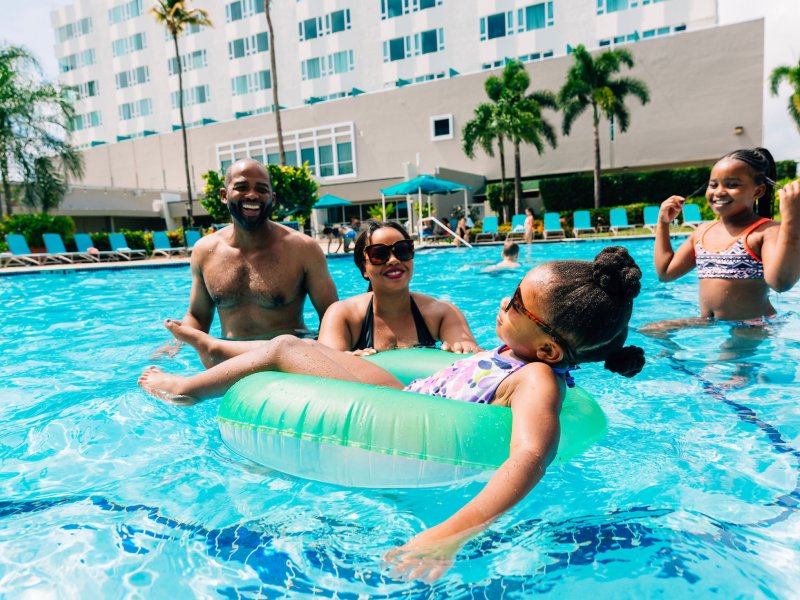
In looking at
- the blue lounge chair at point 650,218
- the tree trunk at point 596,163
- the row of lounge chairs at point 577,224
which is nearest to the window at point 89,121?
the row of lounge chairs at point 577,224

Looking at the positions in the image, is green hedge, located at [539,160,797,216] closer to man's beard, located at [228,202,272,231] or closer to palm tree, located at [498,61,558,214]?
palm tree, located at [498,61,558,214]

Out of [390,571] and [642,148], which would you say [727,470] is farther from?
[642,148]

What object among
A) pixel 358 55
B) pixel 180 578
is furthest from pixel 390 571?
pixel 358 55

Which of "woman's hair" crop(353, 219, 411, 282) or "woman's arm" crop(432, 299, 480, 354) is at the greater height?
"woman's hair" crop(353, 219, 411, 282)

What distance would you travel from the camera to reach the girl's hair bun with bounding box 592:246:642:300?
1.65 meters

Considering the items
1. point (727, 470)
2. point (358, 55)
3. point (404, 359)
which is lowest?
point (727, 470)

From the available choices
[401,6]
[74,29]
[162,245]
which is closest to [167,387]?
[162,245]

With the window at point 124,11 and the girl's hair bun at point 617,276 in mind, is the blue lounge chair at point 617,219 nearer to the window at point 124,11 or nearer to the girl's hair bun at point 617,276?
the girl's hair bun at point 617,276

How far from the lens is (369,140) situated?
3105cm

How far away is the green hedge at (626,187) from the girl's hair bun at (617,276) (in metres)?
25.1

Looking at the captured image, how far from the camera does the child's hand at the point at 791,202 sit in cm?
294

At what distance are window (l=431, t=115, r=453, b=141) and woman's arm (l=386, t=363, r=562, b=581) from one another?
29.3m

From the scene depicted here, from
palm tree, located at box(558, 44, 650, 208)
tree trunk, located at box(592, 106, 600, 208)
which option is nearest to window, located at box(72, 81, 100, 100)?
palm tree, located at box(558, 44, 650, 208)

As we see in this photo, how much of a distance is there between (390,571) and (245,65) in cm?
3898
